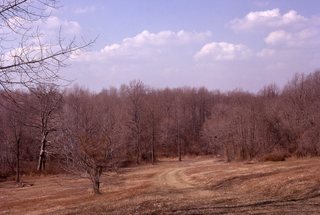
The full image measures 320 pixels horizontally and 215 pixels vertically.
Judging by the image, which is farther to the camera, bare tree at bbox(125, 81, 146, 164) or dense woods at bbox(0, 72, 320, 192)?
bare tree at bbox(125, 81, 146, 164)

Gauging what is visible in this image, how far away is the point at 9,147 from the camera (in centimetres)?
6844

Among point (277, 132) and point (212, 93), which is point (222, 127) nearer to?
point (277, 132)

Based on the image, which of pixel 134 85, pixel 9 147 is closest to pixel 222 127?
pixel 134 85

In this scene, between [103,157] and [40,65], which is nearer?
[40,65]

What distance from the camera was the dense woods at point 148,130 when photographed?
100 feet

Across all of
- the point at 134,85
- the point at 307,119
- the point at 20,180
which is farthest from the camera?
the point at 134,85

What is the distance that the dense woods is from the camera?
100ft

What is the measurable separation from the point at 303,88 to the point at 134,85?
105 feet

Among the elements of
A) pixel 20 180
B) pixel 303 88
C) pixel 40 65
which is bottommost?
pixel 20 180

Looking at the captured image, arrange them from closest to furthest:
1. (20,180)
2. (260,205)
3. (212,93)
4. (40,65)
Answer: (40,65), (260,205), (20,180), (212,93)

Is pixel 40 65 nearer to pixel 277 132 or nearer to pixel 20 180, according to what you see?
pixel 20 180

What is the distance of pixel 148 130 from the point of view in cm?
9625

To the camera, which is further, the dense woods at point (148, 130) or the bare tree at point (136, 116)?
the bare tree at point (136, 116)

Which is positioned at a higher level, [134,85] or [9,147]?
[134,85]
